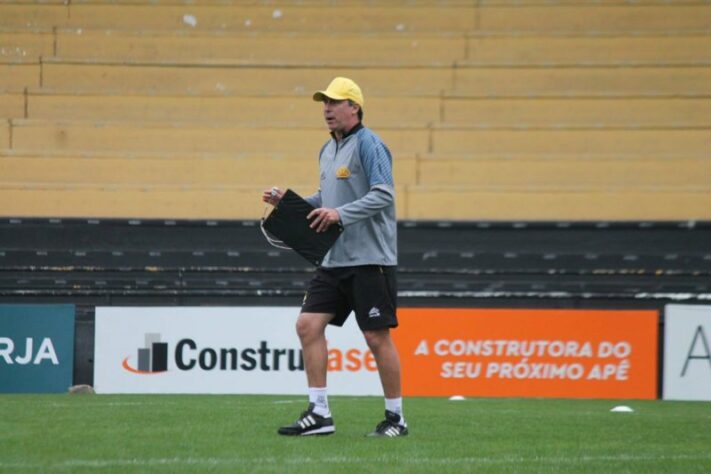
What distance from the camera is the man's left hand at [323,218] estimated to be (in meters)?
6.73

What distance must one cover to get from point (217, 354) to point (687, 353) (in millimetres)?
4688

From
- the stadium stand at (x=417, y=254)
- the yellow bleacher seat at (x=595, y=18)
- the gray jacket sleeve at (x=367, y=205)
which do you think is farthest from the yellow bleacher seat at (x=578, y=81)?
the gray jacket sleeve at (x=367, y=205)

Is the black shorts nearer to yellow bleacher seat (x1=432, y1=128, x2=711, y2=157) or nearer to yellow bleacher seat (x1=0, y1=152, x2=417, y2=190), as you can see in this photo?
yellow bleacher seat (x1=0, y1=152, x2=417, y2=190)

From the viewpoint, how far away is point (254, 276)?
1569 centimetres

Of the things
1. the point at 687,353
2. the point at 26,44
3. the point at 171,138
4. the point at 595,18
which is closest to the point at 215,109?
the point at 171,138

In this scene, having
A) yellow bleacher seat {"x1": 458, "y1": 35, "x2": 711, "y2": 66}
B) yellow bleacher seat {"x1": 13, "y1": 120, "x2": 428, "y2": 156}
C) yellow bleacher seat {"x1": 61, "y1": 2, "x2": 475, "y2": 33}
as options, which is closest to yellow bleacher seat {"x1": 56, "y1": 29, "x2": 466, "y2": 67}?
yellow bleacher seat {"x1": 61, "y1": 2, "x2": 475, "y2": 33}

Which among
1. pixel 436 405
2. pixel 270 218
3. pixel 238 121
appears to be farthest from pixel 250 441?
pixel 238 121

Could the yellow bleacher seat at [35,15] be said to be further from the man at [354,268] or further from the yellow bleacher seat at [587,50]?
the man at [354,268]

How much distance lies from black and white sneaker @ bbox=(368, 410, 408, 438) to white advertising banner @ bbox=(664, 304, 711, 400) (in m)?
7.14

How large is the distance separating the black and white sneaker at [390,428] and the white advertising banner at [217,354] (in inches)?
257

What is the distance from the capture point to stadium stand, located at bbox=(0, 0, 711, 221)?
1758 cm

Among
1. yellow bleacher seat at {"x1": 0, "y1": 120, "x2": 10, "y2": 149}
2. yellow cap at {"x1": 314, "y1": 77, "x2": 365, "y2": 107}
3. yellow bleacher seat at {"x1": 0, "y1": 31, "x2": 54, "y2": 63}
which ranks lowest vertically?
yellow cap at {"x1": 314, "y1": 77, "x2": 365, "y2": 107}

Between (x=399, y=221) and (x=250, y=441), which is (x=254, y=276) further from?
(x=250, y=441)

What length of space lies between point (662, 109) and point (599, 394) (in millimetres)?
6253
